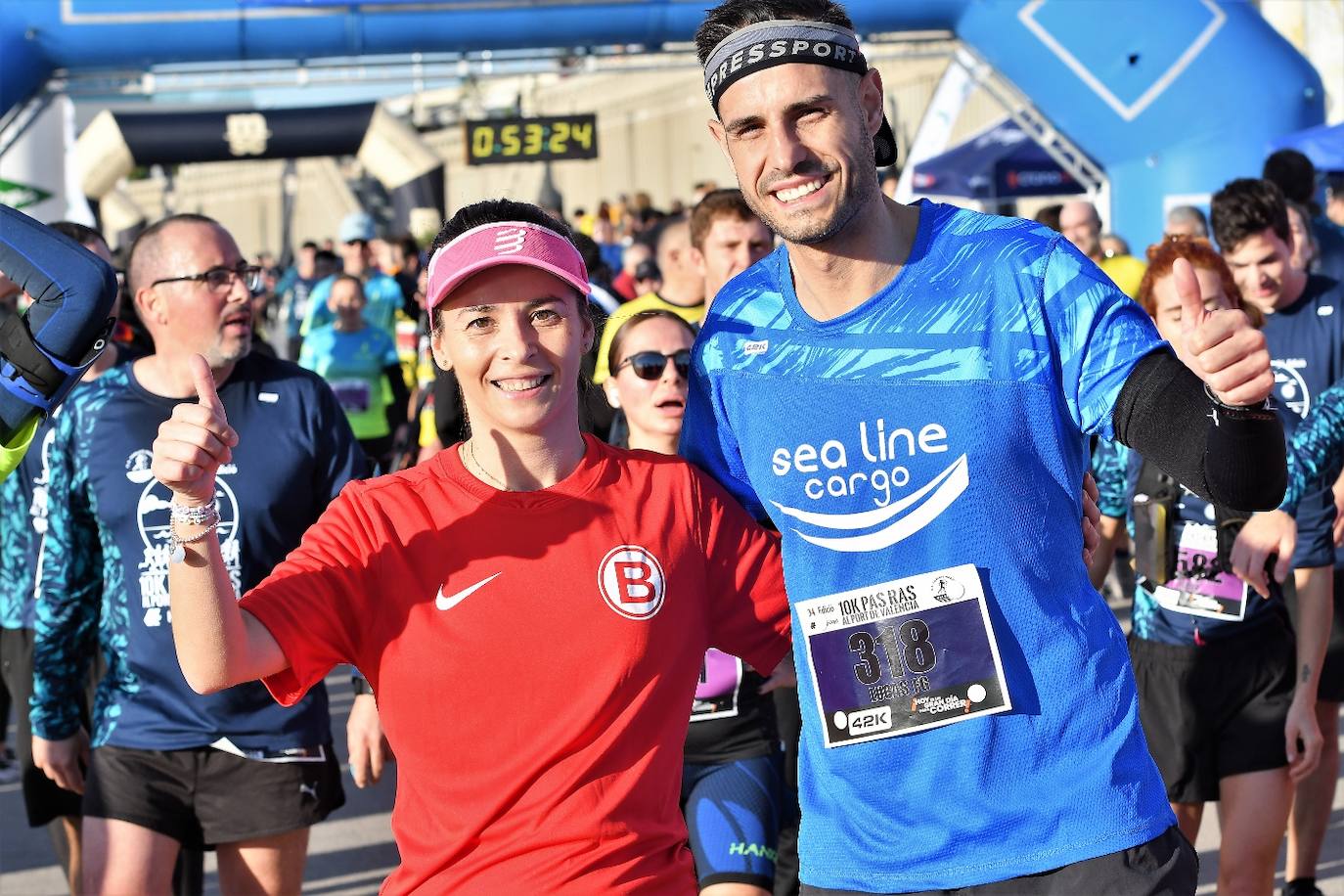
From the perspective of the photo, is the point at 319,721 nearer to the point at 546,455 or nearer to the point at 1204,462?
the point at 546,455

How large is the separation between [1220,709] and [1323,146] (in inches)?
339

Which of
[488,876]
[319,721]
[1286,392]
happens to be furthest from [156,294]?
[1286,392]

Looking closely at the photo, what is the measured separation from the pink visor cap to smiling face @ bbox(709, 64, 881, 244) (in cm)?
29

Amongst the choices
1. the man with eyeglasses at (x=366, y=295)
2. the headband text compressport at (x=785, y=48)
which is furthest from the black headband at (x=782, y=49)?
the man with eyeglasses at (x=366, y=295)

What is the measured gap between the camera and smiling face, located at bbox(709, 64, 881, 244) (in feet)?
8.47

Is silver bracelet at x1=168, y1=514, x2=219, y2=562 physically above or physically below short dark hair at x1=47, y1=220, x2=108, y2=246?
below

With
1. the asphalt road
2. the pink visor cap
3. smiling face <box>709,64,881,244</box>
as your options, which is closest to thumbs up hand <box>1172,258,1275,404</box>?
smiling face <box>709,64,881,244</box>

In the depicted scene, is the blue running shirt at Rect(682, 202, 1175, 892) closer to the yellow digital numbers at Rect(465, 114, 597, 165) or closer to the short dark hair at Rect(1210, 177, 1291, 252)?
the short dark hair at Rect(1210, 177, 1291, 252)

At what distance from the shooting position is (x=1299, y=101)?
14992 mm

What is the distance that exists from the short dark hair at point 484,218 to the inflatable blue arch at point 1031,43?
1245 centimetres

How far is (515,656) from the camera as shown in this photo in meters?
2.55

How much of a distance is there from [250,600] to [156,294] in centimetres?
209

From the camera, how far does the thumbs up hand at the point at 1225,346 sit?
2.06 metres

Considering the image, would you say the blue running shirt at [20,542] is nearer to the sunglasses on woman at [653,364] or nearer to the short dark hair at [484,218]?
the sunglasses on woman at [653,364]
